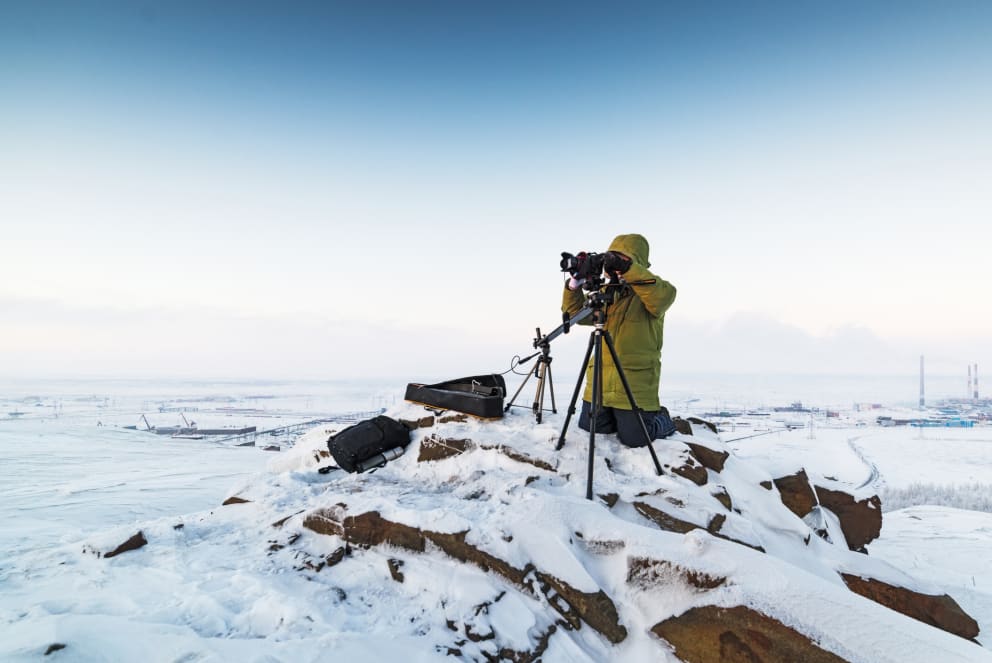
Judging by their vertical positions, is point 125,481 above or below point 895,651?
below

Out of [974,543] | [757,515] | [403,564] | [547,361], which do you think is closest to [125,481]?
[403,564]

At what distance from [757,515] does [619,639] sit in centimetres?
249

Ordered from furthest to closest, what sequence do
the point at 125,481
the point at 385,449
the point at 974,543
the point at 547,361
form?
the point at 974,543
the point at 125,481
the point at 547,361
the point at 385,449

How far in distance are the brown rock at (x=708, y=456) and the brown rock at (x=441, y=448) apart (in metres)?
2.44

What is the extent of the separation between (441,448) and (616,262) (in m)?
2.78

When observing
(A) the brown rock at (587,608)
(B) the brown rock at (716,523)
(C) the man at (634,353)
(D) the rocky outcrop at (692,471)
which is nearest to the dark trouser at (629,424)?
(C) the man at (634,353)

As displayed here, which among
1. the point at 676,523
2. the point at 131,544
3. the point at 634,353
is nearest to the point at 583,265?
the point at 634,353

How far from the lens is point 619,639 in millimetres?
2254

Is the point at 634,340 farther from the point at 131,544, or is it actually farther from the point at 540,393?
the point at 131,544

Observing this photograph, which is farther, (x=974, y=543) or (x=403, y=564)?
(x=974, y=543)

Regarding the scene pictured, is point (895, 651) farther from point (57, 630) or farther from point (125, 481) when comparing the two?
point (125, 481)

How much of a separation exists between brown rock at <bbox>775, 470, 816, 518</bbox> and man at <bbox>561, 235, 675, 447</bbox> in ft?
6.45

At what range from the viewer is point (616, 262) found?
3902 mm

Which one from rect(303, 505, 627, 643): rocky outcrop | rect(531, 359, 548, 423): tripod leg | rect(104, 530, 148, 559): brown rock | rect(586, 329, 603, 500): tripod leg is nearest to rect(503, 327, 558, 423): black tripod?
rect(531, 359, 548, 423): tripod leg
